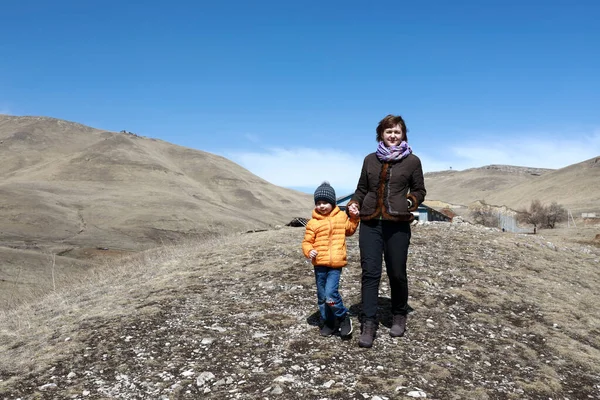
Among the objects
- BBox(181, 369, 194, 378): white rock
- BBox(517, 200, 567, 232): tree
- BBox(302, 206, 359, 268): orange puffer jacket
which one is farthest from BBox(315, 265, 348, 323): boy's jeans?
BBox(517, 200, 567, 232): tree

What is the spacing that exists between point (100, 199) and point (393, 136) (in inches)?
2788

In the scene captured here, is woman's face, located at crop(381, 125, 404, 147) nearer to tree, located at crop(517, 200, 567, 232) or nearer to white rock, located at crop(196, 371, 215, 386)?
→ white rock, located at crop(196, 371, 215, 386)

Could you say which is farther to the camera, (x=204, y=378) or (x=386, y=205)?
(x=386, y=205)

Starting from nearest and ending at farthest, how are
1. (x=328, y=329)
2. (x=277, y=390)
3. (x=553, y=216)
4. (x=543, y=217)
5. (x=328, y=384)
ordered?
(x=277, y=390) → (x=328, y=384) → (x=328, y=329) → (x=553, y=216) → (x=543, y=217)

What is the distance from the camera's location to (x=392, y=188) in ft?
19.2

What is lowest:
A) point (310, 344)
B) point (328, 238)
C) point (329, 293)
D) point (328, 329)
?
point (310, 344)

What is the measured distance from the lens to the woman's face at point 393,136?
595 centimetres

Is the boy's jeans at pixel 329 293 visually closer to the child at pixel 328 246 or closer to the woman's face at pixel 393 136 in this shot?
the child at pixel 328 246

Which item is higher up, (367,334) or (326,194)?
(326,194)

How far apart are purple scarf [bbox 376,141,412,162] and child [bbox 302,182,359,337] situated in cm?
79

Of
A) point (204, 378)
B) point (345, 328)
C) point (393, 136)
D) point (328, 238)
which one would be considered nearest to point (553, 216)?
point (393, 136)

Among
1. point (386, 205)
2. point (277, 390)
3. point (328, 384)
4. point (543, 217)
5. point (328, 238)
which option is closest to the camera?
point (277, 390)

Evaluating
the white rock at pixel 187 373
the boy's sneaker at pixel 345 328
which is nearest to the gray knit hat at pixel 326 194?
the boy's sneaker at pixel 345 328

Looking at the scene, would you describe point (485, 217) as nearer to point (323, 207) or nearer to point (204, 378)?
point (323, 207)
